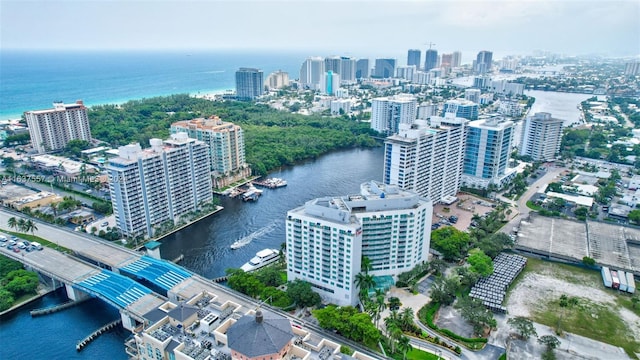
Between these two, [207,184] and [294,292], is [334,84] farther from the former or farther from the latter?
[294,292]

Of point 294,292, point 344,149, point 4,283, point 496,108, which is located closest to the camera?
point 294,292

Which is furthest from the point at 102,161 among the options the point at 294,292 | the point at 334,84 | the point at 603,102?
the point at 603,102

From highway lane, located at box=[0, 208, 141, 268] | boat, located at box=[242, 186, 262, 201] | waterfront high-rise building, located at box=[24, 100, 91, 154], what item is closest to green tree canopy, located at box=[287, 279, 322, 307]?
highway lane, located at box=[0, 208, 141, 268]

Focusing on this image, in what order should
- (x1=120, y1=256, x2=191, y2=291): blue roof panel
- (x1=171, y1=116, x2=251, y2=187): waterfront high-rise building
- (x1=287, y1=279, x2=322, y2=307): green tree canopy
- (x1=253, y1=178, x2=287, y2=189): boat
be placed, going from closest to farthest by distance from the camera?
1. (x1=287, y1=279, x2=322, y2=307): green tree canopy
2. (x1=120, y1=256, x2=191, y2=291): blue roof panel
3. (x1=171, y1=116, x2=251, y2=187): waterfront high-rise building
4. (x1=253, y1=178, x2=287, y2=189): boat

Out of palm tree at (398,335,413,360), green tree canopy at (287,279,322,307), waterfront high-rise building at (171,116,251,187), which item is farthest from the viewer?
waterfront high-rise building at (171,116,251,187)

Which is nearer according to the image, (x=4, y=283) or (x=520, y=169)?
(x=4, y=283)

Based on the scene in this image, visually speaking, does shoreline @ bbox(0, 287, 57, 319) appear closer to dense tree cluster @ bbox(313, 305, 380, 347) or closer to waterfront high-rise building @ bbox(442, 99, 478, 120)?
dense tree cluster @ bbox(313, 305, 380, 347)

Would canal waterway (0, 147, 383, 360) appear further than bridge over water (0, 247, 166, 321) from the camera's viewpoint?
No

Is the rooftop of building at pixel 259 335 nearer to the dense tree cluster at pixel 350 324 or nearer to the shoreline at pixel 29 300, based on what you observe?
the dense tree cluster at pixel 350 324
